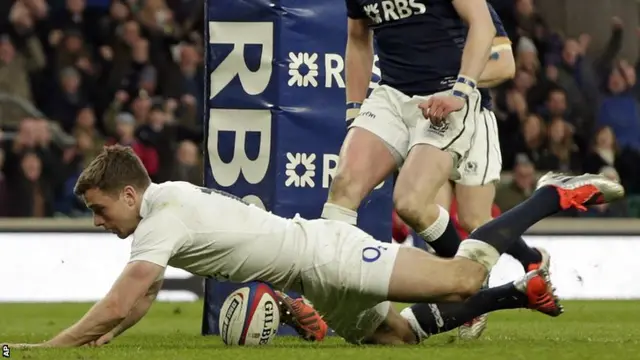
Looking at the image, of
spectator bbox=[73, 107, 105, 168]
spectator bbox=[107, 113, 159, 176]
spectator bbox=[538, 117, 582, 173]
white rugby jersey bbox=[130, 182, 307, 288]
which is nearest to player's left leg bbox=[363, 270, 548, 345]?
white rugby jersey bbox=[130, 182, 307, 288]

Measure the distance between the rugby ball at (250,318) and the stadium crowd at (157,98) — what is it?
6.94 meters

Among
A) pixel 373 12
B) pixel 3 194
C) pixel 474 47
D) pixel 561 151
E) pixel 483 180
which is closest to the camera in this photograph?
pixel 474 47

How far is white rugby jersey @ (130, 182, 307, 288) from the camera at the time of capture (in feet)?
19.5

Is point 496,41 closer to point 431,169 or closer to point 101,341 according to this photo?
point 431,169

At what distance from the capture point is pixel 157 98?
1469 cm

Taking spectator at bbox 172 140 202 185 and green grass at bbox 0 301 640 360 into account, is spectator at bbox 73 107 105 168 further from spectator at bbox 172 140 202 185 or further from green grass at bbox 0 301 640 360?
green grass at bbox 0 301 640 360

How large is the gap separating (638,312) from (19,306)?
4.99 metres

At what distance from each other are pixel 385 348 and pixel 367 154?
116cm

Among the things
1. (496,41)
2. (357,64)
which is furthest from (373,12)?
(496,41)

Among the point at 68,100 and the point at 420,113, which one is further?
the point at 68,100

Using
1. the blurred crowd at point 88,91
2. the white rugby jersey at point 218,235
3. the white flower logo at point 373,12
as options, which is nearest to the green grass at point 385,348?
the white rugby jersey at point 218,235

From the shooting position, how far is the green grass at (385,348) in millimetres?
5809

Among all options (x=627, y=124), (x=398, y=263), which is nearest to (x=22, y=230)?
(x=627, y=124)

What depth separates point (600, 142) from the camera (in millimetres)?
14711
